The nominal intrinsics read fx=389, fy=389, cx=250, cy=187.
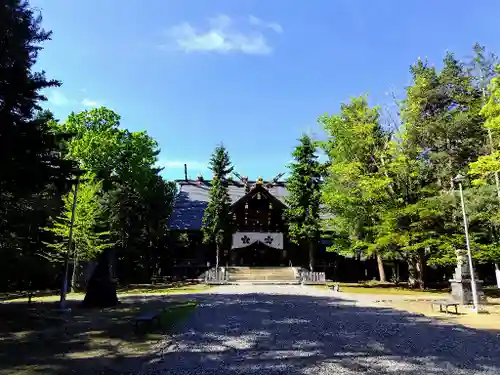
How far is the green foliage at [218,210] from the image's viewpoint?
35.9 m

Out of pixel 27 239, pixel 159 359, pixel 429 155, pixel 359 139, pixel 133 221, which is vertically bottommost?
pixel 159 359

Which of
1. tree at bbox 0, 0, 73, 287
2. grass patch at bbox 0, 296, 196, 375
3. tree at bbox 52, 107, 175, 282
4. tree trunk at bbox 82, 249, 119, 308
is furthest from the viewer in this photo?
tree at bbox 52, 107, 175, 282

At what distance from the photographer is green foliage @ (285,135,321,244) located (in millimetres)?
33688

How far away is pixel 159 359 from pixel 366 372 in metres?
3.59

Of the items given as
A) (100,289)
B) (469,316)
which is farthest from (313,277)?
(100,289)

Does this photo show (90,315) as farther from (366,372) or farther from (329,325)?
(366,372)

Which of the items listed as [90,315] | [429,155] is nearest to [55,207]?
[90,315]

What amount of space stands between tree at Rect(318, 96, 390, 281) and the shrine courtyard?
13999 millimetres

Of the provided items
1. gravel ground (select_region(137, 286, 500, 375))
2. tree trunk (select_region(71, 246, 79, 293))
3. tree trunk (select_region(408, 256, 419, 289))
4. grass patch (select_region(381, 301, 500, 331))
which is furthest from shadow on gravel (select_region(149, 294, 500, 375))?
tree trunk (select_region(408, 256, 419, 289))

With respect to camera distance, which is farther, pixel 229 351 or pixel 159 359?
pixel 229 351

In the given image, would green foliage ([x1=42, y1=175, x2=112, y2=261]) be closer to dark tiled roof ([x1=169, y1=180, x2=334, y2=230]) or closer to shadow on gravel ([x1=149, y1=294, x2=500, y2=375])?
shadow on gravel ([x1=149, y1=294, x2=500, y2=375])

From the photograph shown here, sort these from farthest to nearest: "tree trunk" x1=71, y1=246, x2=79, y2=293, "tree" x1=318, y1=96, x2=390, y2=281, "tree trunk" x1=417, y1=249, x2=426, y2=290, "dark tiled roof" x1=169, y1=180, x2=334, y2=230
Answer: "dark tiled roof" x1=169, y1=180, x2=334, y2=230, "tree" x1=318, y1=96, x2=390, y2=281, "tree trunk" x1=417, y1=249, x2=426, y2=290, "tree trunk" x1=71, y1=246, x2=79, y2=293

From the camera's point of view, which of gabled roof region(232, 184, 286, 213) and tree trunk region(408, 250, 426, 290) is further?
gabled roof region(232, 184, 286, 213)

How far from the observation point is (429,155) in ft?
80.3
